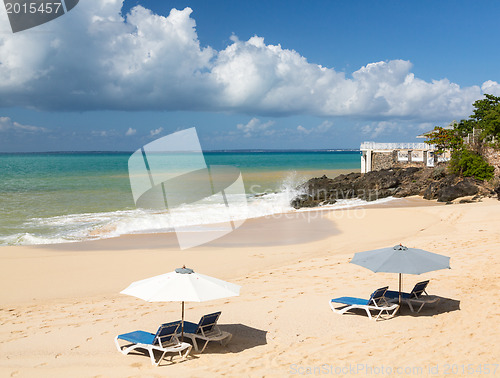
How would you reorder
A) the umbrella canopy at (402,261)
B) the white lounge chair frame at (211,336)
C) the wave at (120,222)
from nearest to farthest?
the white lounge chair frame at (211,336), the umbrella canopy at (402,261), the wave at (120,222)

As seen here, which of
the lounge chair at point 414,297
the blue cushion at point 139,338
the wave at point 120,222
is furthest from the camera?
the wave at point 120,222

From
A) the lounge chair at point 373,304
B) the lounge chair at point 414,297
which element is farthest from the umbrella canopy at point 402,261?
the lounge chair at point 414,297

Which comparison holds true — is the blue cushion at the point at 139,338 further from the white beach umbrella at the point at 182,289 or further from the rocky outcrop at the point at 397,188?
the rocky outcrop at the point at 397,188

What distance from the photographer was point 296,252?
15.1 m

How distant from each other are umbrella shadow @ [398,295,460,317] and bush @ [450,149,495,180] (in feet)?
81.2

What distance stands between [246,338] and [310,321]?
1391mm

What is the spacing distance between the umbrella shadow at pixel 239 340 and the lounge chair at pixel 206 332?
127 mm

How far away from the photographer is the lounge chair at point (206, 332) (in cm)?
734

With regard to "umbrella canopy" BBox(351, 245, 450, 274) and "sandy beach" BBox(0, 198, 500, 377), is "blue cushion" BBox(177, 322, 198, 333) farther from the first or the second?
"umbrella canopy" BBox(351, 245, 450, 274)

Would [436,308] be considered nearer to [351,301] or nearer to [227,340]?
[351,301]

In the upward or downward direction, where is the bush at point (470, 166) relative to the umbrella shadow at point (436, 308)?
upward

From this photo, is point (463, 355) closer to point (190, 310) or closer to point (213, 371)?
point (213, 371)

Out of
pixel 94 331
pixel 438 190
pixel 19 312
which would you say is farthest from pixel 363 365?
pixel 438 190

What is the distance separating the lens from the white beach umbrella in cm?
666
